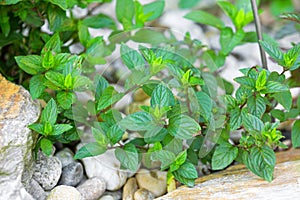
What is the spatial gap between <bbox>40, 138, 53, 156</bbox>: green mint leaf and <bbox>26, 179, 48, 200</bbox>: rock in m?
0.11

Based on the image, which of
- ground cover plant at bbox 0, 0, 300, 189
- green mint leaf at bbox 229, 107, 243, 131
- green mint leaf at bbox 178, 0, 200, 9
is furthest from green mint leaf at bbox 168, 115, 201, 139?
green mint leaf at bbox 178, 0, 200, 9

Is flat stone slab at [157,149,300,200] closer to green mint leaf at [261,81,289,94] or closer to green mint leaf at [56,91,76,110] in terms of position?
green mint leaf at [261,81,289,94]

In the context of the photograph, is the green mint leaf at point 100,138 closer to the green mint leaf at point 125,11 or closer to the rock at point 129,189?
the rock at point 129,189

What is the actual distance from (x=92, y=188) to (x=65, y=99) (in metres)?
0.27

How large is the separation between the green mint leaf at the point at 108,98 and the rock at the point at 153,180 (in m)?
→ 0.26

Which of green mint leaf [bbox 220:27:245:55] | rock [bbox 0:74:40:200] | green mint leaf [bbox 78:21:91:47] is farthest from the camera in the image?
green mint leaf [bbox 220:27:245:55]

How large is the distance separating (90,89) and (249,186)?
0.51 m

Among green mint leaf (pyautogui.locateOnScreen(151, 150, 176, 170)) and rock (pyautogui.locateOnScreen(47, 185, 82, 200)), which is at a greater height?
green mint leaf (pyautogui.locateOnScreen(151, 150, 176, 170))

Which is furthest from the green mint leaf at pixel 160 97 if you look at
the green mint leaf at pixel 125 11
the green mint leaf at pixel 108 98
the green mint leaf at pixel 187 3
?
the green mint leaf at pixel 187 3

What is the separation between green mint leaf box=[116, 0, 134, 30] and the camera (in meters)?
1.90

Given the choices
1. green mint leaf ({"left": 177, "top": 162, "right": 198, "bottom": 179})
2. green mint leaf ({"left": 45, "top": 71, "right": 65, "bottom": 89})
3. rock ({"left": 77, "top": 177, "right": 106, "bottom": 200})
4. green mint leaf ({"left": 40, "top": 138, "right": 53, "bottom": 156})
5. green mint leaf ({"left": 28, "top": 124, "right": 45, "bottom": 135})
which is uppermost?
green mint leaf ({"left": 45, "top": 71, "right": 65, "bottom": 89})

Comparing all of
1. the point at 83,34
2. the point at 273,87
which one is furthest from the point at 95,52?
the point at 273,87

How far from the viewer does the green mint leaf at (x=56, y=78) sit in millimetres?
1541

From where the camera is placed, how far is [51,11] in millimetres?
1768
